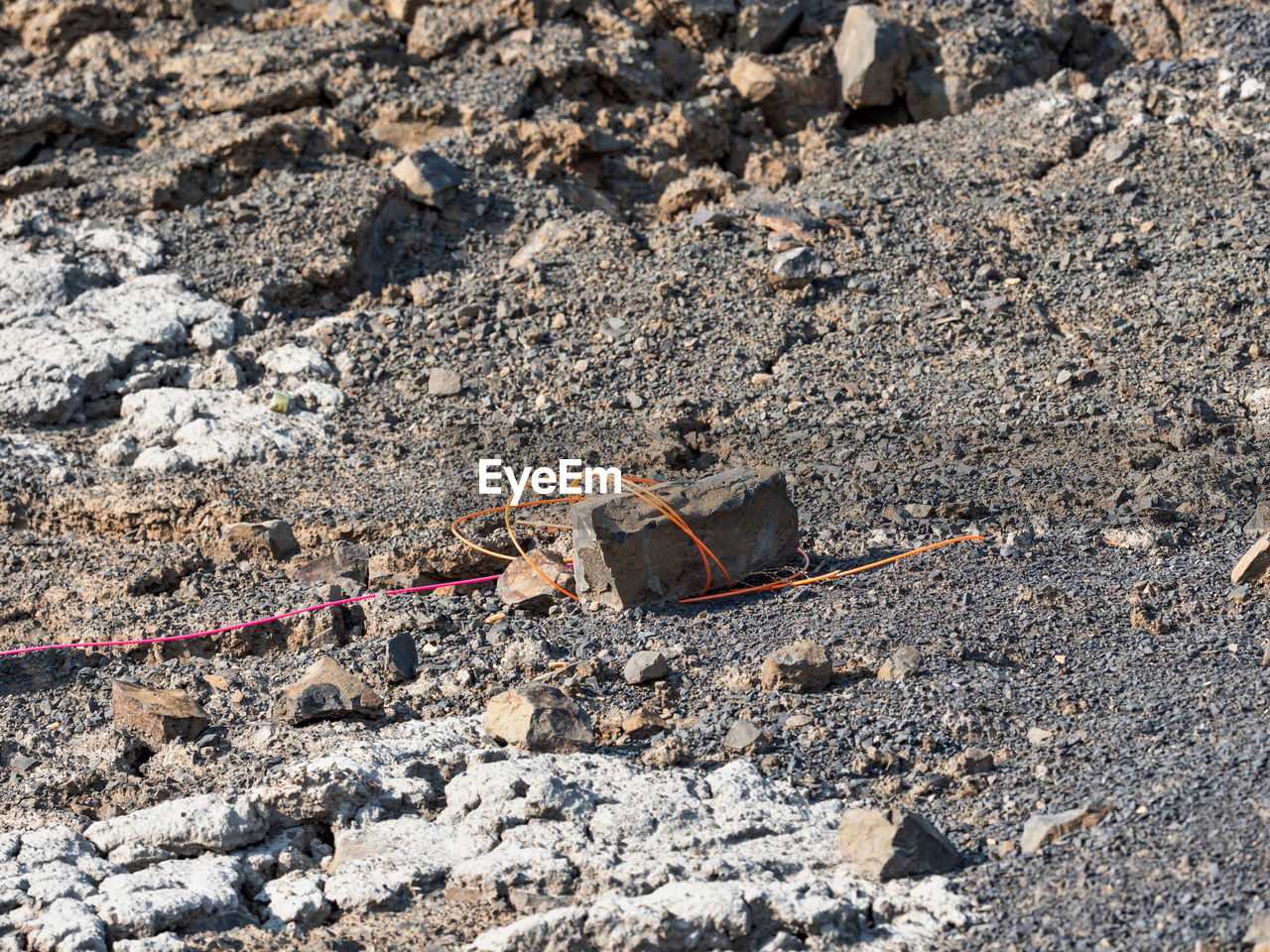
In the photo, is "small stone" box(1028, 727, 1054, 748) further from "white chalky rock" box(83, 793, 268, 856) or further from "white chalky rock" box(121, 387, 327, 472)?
"white chalky rock" box(121, 387, 327, 472)

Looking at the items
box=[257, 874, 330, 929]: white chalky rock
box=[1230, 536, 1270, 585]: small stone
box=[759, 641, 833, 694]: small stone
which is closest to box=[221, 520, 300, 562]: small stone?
box=[257, 874, 330, 929]: white chalky rock

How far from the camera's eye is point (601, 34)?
7441 mm

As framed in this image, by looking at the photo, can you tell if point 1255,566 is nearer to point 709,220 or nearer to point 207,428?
point 709,220

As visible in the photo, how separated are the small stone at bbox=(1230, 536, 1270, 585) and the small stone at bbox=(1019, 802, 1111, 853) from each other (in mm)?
1294

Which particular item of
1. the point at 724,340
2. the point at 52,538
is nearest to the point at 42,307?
the point at 52,538

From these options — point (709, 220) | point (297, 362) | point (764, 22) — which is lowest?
point (297, 362)

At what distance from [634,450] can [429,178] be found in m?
2.38

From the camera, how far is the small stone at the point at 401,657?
369cm

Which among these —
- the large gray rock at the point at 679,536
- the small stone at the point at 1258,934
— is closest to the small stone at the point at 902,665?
the large gray rock at the point at 679,536

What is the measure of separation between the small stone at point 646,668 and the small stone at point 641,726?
0.62 feet

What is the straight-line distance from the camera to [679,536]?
12.8ft

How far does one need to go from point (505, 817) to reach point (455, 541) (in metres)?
1.66

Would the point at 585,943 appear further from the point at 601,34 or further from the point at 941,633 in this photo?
the point at 601,34

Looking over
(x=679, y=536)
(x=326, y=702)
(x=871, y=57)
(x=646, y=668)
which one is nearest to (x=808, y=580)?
(x=679, y=536)
